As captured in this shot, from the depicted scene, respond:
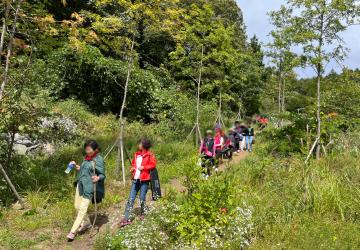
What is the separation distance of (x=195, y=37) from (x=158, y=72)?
637cm

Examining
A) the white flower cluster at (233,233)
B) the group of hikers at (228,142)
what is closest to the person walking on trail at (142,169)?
the white flower cluster at (233,233)

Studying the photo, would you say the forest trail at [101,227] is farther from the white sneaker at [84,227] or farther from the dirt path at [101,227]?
the white sneaker at [84,227]

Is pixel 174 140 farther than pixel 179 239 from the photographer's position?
Yes

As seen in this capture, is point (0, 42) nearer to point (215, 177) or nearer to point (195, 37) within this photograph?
point (215, 177)

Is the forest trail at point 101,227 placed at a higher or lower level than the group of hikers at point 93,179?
lower

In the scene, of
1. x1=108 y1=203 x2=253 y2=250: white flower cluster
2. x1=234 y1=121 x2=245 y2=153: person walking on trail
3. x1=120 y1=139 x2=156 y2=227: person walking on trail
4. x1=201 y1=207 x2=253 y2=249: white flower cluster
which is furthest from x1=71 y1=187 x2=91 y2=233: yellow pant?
x1=234 y1=121 x2=245 y2=153: person walking on trail

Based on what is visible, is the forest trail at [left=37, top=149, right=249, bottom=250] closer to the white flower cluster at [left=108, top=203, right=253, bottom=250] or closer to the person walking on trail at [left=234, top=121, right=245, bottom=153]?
the white flower cluster at [left=108, top=203, right=253, bottom=250]

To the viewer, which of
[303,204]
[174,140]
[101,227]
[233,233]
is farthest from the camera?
[174,140]

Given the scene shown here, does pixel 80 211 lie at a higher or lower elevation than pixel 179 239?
higher

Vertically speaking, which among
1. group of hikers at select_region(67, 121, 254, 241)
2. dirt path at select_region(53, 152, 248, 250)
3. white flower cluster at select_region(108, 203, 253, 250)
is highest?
group of hikers at select_region(67, 121, 254, 241)

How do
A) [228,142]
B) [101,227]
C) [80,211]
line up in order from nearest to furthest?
[80,211]
[101,227]
[228,142]

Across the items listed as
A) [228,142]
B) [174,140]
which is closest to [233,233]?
[228,142]

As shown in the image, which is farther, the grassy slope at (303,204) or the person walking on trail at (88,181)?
the person walking on trail at (88,181)

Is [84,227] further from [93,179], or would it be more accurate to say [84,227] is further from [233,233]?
[233,233]
